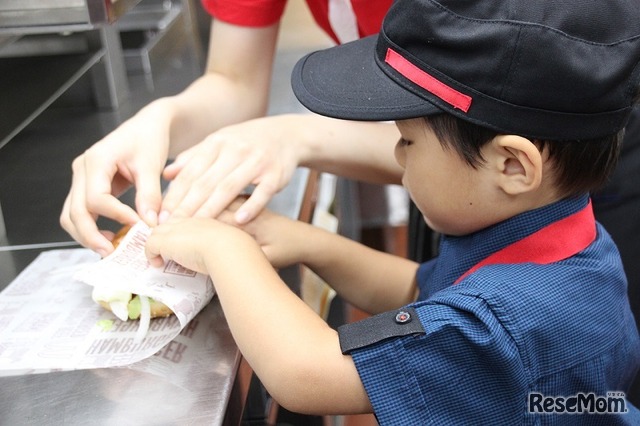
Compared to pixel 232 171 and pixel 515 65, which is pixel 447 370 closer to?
pixel 515 65

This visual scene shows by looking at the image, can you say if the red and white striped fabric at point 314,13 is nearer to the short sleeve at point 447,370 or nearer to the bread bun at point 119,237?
the bread bun at point 119,237

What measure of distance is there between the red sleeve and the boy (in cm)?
44

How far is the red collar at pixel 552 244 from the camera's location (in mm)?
958

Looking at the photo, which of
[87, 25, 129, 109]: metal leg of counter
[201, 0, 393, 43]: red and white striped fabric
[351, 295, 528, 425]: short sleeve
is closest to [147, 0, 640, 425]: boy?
[351, 295, 528, 425]: short sleeve

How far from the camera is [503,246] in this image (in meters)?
1.00

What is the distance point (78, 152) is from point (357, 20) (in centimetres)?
64

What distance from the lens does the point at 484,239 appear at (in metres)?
1.02

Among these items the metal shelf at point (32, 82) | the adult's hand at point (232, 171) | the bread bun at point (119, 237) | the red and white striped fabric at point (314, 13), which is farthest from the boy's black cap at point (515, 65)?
the metal shelf at point (32, 82)

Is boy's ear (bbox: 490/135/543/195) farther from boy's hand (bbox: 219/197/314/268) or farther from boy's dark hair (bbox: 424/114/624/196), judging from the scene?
boy's hand (bbox: 219/197/314/268)

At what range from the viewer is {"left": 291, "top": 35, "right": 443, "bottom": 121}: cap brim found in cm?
92

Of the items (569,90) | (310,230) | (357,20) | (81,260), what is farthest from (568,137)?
(81,260)

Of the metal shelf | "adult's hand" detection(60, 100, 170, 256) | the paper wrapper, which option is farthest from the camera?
the metal shelf

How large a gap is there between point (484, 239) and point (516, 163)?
0.43ft

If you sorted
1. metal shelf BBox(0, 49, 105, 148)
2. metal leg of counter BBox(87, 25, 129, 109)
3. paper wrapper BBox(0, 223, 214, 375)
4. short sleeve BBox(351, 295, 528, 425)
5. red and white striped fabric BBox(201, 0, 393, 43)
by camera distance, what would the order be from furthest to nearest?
metal leg of counter BBox(87, 25, 129, 109)
metal shelf BBox(0, 49, 105, 148)
red and white striped fabric BBox(201, 0, 393, 43)
paper wrapper BBox(0, 223, 214, 375)
short sleeve BBox(351, 295, 528, 425)
